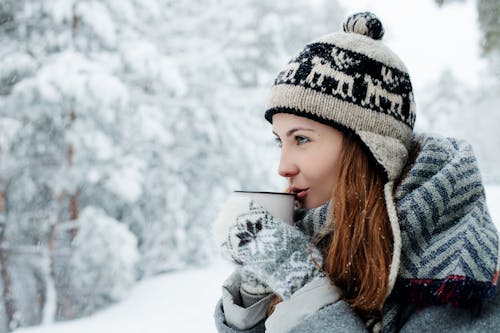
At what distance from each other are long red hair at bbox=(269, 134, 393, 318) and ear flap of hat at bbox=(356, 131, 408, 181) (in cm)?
4

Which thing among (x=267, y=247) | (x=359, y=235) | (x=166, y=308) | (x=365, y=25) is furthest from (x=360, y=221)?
(x=166, y=308)

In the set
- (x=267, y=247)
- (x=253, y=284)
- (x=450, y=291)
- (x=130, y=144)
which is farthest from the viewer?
(x=130, y=144)

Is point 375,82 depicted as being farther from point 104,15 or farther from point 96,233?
point 96,233

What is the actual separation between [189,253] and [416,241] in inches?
393

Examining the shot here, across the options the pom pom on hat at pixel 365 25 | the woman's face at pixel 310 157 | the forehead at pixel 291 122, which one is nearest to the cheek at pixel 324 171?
the woman's face at pixel 310 157

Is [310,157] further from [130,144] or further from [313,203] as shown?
[130,144]

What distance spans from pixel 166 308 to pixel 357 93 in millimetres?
5555

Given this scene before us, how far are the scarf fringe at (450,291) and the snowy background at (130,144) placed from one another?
149 inches

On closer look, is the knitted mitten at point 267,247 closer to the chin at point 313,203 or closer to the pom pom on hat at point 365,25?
the chin at point 313,203

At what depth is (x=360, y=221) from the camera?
4.06 feet

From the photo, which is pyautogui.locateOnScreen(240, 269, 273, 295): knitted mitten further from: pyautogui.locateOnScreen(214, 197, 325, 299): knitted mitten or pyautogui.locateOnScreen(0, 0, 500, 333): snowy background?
pyautogui.locateOnScreen(0, 0, 500, 333): snowy background

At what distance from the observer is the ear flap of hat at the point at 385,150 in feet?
4.25

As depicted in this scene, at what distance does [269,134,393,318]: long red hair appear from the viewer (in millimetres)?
1163

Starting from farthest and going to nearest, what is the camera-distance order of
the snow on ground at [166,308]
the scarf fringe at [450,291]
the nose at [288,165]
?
1. the snow on ground at [166,308]
2. the nose at [288,165]
3. the scarf fringe at [450,291]
